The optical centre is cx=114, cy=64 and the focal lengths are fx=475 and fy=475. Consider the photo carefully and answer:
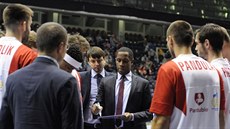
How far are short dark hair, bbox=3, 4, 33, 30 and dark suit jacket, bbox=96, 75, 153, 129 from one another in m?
1.86

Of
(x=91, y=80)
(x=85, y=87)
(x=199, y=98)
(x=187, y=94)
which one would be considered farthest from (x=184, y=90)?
(x=91, y=80)

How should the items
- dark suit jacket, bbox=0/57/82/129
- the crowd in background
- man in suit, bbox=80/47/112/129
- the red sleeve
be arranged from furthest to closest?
the crowd in background
man in suit, bbox=80/47/112/129
the red sleeve
dark suit jacket, bbox=0/57/82/129

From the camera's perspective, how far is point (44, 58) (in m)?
3.22

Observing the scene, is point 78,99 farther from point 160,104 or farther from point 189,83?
point 189,83

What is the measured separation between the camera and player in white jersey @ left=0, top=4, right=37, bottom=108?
409 centimetres

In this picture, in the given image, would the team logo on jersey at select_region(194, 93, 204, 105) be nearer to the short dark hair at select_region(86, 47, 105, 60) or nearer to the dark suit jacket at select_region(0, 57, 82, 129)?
the dark suit jacket at select_region(0, 57, 82, 129)

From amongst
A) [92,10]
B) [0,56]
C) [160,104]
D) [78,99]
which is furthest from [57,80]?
[92,10]

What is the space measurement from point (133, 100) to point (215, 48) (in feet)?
5.49

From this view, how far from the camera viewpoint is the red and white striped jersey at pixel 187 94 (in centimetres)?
365

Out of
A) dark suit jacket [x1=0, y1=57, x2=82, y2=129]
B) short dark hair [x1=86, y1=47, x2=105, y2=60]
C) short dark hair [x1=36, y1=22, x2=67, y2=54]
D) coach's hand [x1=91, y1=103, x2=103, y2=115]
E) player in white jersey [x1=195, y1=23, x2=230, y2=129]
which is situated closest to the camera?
dark suit jacket [x1=0, y1=57, x2=82, y2=129]

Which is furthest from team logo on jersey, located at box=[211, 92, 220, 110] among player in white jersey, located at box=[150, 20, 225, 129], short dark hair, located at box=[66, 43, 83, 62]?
short dark hair, located at box=[66, 43, 83, 62]

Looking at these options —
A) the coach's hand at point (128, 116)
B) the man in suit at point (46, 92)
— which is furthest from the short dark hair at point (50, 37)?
the coach's hand at point (128, 116)

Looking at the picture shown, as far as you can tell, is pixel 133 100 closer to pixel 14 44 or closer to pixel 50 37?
pixel 14 44

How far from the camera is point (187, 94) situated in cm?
369
